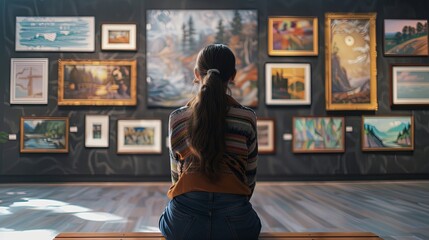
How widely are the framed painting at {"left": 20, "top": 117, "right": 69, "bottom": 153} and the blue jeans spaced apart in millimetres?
9754

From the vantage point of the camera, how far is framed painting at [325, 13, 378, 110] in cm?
1199

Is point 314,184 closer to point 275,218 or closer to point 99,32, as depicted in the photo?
point 275,218

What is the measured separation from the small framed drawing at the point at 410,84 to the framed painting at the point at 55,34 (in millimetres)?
9008

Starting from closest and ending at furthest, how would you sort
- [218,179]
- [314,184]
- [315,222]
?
[218,179], [315,222], [314,184]

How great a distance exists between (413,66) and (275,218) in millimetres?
7848

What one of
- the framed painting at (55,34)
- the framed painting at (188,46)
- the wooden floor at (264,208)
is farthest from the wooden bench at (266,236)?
the framed painting at (55,34)

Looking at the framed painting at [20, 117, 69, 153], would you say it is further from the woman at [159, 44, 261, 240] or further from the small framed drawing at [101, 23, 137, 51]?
the woman at [159, 44, 261, 240]

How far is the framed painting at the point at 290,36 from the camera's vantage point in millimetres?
11992

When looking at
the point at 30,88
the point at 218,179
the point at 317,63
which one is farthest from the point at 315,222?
the point at 30,88

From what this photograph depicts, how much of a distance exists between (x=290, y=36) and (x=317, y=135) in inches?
119

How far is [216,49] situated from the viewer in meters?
2.83

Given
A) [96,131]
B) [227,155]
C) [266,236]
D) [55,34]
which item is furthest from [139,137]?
[227,155]

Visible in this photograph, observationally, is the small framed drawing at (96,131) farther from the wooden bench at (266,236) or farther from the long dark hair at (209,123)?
the long dark hair at (209,123)

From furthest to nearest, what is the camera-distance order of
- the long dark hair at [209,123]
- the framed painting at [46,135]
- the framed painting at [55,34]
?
the framed painting at [55,34]
the framed painting at [46,135]
the long dark hair at [209,123]
